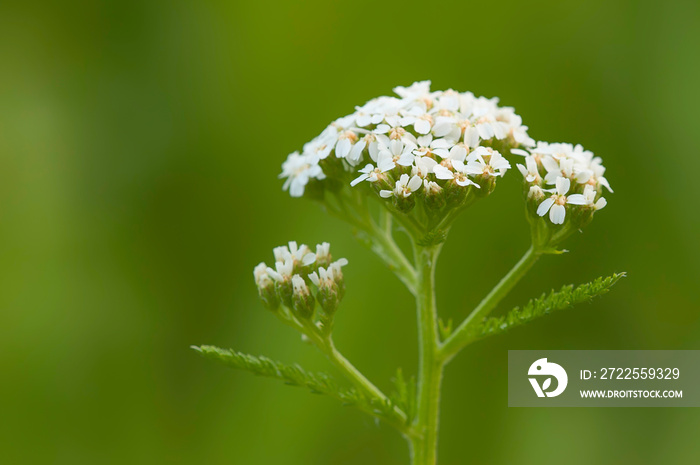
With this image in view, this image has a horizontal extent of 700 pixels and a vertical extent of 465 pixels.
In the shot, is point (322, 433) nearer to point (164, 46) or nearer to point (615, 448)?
point (615, 448)

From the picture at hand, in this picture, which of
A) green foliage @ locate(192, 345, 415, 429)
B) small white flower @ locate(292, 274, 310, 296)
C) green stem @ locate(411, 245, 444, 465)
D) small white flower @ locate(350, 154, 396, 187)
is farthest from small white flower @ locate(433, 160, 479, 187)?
green foliage @ locate(192, 345, 415, 429)

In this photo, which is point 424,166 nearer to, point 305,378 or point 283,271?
point 283,271

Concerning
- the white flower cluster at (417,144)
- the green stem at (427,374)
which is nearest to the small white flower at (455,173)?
the white flower cluster at (417,144)

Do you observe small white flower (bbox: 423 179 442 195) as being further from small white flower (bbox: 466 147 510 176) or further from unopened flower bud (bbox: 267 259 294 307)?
unopened flower bud (bbox: 267 259 294 307)

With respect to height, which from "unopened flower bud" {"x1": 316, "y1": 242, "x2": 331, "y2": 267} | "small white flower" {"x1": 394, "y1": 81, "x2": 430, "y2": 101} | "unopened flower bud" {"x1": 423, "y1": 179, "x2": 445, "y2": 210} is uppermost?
"small white flower" {"x1": 394, "y1": 81, "x2": 430, "y2": 101}

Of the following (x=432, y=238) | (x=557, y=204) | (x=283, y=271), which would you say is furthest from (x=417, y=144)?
(x=283, y=271)

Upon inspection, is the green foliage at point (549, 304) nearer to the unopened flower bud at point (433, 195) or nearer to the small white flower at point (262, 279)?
the unopened flower bud at point (433, 195)
